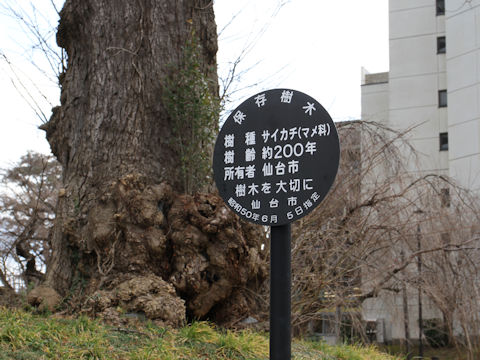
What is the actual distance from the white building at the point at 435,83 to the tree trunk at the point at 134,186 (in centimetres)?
2087

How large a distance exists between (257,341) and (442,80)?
2731 cm

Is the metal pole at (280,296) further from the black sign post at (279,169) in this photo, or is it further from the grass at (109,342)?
the grass at (109,342)

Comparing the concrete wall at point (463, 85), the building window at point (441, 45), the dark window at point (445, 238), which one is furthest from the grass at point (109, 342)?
the building window at point (441, 45)

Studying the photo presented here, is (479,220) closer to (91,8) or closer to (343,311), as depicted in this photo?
(343,311)

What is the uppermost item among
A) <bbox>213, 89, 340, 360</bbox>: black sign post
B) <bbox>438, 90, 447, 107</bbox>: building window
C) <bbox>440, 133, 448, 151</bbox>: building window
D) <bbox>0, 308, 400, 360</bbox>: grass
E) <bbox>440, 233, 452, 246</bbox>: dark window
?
<bbox>438, 90, 447, 107</bbox>: building window

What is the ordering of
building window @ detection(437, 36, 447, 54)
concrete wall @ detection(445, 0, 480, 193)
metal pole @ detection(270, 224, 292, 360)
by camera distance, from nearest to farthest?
metal pole @ detection(270, 224, 292, 360) < concrete wall @ detection(445, 0, 480, 193) < building window @ detection(437, 36, 447, 54)

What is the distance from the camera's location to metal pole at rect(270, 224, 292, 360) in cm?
392

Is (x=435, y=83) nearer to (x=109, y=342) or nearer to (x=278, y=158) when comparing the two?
(x=109, y=342)

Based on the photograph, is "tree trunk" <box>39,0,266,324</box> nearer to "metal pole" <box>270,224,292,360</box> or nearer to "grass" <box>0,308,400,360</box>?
"grass" <box>0,308,400,360</box>

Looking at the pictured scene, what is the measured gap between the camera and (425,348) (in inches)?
995

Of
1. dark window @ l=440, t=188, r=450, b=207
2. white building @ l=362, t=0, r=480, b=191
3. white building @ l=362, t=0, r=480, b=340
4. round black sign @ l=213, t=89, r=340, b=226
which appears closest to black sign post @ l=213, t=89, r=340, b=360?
round black sign @ l=213, t=89, r=340, b=226

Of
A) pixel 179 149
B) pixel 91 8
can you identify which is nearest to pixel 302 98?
pixel 179 149

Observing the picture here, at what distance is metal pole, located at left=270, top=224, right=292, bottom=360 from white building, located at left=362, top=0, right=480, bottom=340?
23742mm

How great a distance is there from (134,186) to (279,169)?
339 centimetres
